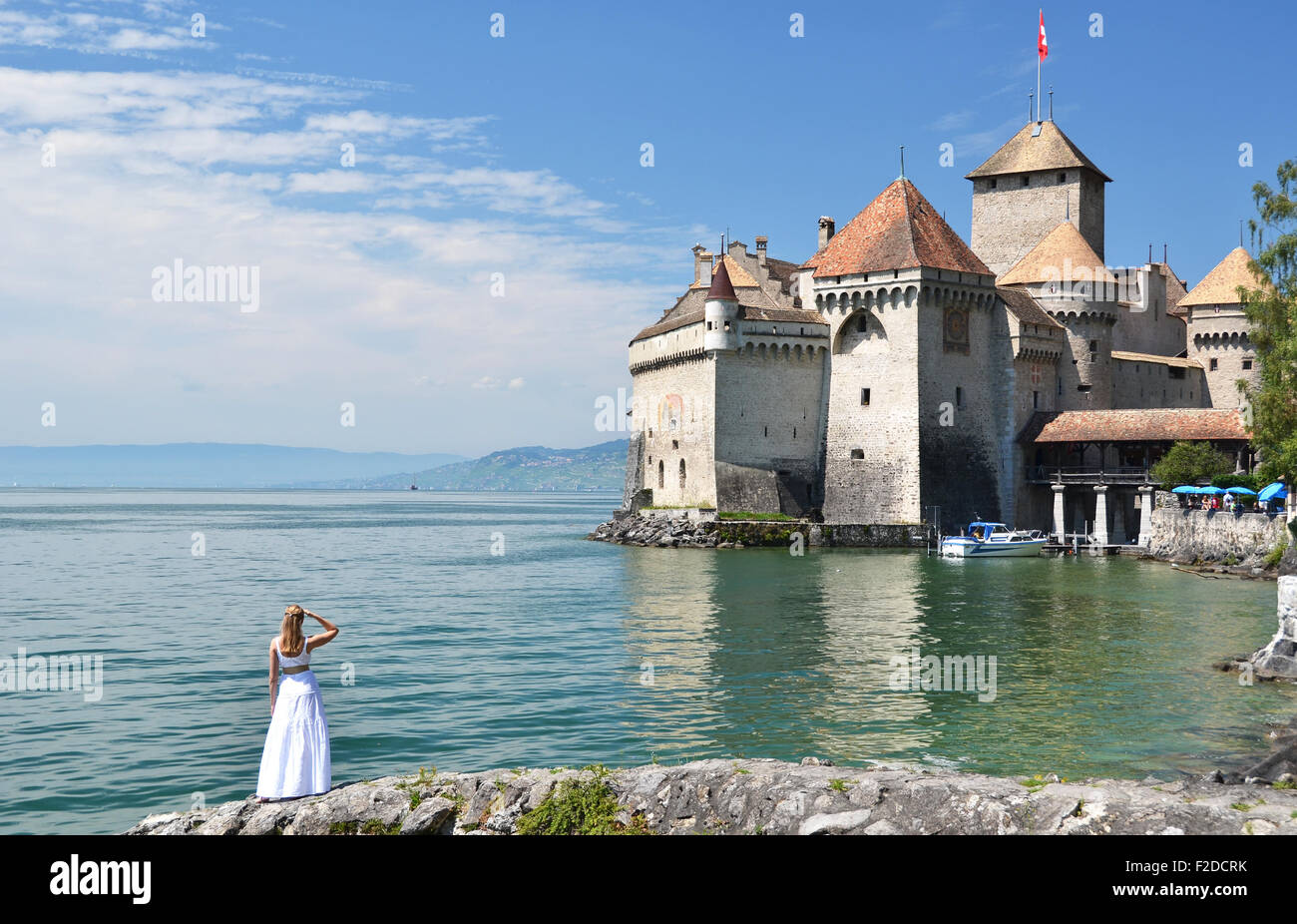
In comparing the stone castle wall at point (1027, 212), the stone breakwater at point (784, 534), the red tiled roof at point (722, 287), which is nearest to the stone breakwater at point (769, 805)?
the stone breakwater at point (784, 534)

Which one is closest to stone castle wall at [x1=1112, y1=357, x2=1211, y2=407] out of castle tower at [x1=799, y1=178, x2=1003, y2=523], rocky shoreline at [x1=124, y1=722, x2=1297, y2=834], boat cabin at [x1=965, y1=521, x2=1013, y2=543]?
castle tower at [x1=799, y1=178, x2=1003, y2=523]

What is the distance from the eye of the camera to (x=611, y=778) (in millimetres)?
8688

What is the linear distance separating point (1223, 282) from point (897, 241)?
21.9 metres

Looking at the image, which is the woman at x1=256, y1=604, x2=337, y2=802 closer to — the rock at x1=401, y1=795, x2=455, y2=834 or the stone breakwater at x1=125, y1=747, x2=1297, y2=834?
the stone breakwater at x1=125, y1=747, x2=1297, y2=834

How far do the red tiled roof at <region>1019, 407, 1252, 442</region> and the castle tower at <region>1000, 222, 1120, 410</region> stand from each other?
107 inches

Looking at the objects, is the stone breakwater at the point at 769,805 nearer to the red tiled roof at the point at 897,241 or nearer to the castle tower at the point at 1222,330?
the red tiled roof at the point at 897,241

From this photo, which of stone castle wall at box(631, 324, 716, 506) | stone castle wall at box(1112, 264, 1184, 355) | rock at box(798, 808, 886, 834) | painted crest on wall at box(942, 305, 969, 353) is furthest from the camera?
stone castle wall at box(1112, 264, 1184, 355)

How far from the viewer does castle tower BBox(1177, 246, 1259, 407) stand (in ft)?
200

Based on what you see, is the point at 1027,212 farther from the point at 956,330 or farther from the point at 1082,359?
the point at 956,330

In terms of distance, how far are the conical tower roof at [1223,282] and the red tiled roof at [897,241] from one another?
15753 millimetres

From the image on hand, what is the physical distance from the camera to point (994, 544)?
4856 cm

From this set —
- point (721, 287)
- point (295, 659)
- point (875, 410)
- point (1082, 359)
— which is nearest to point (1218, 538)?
point (875, 410)
